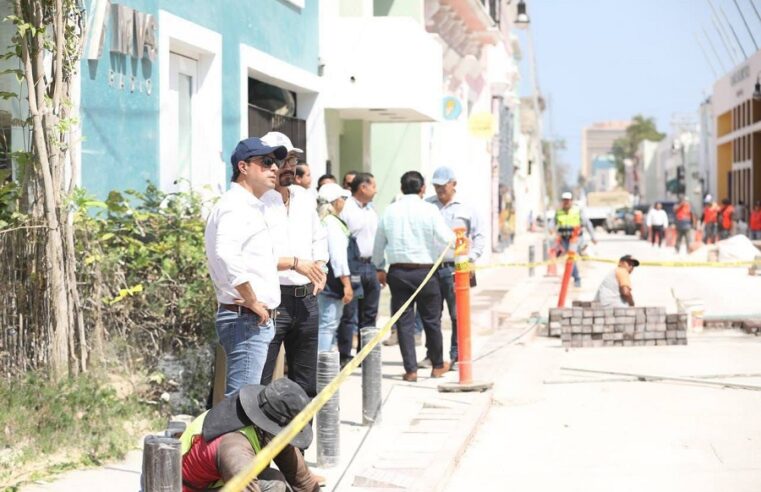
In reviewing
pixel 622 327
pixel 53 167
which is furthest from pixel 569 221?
pixel 53 167

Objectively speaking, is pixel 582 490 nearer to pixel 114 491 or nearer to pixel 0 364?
pixel 114 491

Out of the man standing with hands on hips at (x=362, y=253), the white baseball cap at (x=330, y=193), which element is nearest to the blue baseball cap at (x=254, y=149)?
the white baseball cap at (x=330, y=193)

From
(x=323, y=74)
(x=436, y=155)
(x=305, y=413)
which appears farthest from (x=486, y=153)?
(x=305, y=413)

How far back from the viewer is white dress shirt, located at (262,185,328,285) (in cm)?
722

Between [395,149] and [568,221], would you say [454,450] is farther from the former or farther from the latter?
[395,149]

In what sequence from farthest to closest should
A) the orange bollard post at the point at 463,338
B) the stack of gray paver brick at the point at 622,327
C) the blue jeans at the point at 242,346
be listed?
the stack of gray paver brick at the point at 622,327 < the orange bollard post at the point at 463,338 < the blue jeans at the point at 242,346

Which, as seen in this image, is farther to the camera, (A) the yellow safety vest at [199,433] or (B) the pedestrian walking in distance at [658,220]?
(B) the pedestrian walking in distance at [658,220]

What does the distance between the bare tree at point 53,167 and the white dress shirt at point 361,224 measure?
12.3ft

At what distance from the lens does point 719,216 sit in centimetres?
4084

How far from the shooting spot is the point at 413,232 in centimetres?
1098

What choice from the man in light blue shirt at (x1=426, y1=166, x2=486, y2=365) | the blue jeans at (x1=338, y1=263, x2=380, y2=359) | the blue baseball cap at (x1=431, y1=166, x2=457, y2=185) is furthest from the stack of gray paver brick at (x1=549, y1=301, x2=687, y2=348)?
the blue jeans at (x1=338, y1=263, x2=380, y2=359)

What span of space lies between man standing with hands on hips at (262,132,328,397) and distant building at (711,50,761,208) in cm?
4489

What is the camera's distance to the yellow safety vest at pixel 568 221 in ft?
77.3

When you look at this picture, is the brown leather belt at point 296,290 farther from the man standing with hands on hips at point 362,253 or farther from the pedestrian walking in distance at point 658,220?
the pedestrian walking in distance at point 658,220
